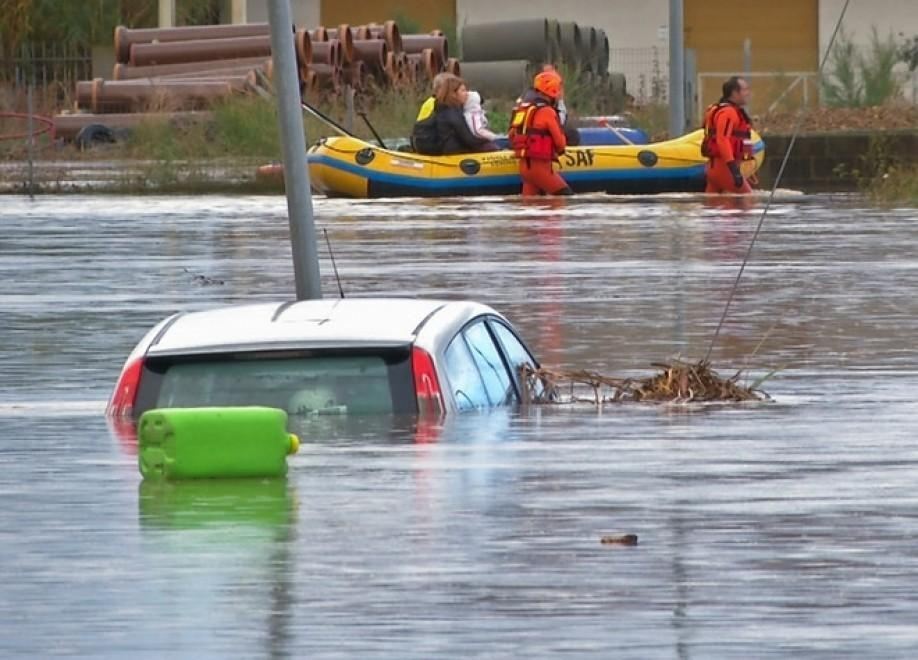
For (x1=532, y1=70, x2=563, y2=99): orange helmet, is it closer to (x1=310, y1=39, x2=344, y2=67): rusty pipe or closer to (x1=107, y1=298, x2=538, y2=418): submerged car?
(x1=310, y1=39, x2=344, y2=67): rusty pipe

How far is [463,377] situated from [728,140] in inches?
860

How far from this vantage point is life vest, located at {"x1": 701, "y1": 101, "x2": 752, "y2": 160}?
32.0 metres

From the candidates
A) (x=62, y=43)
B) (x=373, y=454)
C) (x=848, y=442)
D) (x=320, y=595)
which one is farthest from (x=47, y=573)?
(x=62, y=43)

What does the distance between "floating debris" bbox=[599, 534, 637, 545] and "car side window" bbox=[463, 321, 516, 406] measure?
9.36ft

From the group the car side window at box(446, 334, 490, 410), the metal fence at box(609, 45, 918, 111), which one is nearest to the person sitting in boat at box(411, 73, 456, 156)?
the metal fence at box(609, 45, 918, 111)

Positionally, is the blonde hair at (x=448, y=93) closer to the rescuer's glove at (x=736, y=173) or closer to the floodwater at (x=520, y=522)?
the rescuer's glove at (x=736, y=173)

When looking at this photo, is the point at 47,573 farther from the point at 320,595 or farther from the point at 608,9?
the point at 608,9

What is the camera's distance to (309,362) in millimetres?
9867

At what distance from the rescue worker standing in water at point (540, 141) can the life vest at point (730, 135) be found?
1575 millimetres

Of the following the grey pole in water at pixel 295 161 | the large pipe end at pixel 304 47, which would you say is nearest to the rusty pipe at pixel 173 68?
the large pipe end at pixel 304 47

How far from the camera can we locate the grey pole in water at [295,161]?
13.9 meters

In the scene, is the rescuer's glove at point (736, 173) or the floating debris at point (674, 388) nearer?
the floating debris at point (674, 388)

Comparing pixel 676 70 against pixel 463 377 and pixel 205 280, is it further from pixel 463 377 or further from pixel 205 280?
pixel 463 377

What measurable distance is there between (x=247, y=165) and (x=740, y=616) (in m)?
32.3
